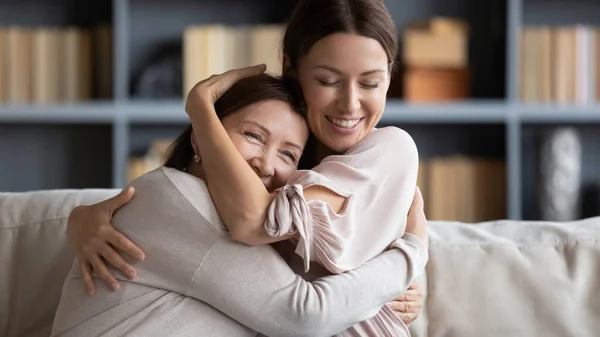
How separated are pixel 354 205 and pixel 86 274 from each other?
1.37 feet

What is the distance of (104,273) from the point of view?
4.65 ft

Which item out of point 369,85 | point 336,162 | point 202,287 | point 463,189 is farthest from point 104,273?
point 463,189

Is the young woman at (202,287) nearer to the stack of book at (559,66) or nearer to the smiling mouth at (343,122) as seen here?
the smiling mouth at (343,122)

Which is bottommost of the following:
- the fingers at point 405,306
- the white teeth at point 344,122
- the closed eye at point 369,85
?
the fingers at point 405,306

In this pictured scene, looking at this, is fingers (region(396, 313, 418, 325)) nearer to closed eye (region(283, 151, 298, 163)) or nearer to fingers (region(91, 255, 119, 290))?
closed eye (region(283, 151, 298, 163))

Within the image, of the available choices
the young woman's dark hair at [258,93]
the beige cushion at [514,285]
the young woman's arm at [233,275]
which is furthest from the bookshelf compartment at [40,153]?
the young woman's arm at [233,275]

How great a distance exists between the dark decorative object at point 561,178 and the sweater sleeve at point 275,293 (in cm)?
275

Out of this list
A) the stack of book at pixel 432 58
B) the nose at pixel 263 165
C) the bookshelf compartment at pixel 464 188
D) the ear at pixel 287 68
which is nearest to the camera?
the nose at pixel 263 165

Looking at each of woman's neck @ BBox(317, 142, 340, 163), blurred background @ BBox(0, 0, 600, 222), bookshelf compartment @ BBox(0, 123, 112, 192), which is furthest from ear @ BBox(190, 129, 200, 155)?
bookshelf compartment @ BBox(0, 123, 112, 192)

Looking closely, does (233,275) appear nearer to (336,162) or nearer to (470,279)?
(336,162)

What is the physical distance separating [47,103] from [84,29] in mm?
433

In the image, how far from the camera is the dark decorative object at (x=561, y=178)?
398cm

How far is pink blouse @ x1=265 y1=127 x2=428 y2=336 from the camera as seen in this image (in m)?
1.36

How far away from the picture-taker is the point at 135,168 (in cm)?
397
